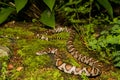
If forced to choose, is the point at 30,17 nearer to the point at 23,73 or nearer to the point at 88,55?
the point at 88,55

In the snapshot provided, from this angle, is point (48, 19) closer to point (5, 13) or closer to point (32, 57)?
point (5, 13)

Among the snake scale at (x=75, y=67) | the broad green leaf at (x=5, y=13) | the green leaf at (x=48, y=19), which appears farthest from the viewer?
the broad green leaf at (x=5, y=13)

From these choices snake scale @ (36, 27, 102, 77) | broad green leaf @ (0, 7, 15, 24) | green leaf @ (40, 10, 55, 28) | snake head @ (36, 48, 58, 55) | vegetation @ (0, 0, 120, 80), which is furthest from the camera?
broad green leaf @ (0, 7, 15, 24)

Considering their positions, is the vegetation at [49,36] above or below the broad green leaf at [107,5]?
below

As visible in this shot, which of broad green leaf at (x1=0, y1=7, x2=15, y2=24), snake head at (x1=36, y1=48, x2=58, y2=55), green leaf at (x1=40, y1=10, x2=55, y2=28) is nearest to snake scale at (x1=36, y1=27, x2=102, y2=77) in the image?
snake head at (x1=36, y1=48, x2=58, y2=55)

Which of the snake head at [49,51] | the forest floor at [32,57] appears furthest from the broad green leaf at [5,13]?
the snake head at [49,51]

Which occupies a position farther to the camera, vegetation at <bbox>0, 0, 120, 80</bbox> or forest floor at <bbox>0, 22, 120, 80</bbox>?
vegetation at <bbox>0, 0, 120, 80</bbox>

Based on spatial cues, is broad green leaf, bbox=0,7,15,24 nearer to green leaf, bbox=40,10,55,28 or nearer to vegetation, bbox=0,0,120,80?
vegetation, bbox=0,0,120,80

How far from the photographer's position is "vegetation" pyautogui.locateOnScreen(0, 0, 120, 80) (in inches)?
289

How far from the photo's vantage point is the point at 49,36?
974cm

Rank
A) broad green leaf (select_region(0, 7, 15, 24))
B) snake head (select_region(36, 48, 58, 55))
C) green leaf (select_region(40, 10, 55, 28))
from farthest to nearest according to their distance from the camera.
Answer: broad green leaf (select_region(0, 7, 15, 24)) → green leaf (select_region(40, 10, 55, 28)) → snake head (select_region(36, 48, 58, 55))

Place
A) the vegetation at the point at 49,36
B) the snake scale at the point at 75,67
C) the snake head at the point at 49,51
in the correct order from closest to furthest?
the snake scale at the point at 75,67 → the vegetation at the point at 49,36 → the snake head at the point at 49,51

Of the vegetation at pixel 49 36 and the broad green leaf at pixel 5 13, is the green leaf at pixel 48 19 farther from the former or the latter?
the broad green leaf at pixel 5 13

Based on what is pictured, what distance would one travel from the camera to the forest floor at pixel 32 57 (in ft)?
23.5
